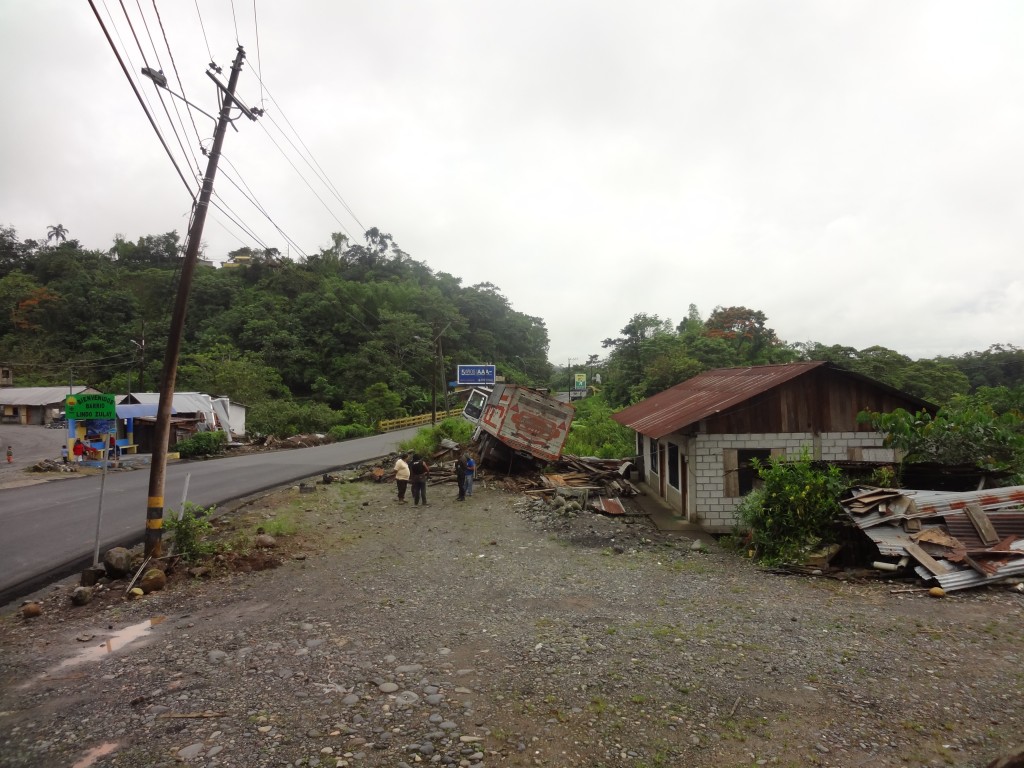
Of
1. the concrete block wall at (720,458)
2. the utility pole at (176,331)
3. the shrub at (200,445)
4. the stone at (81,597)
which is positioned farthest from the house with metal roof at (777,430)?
the shrub at (200,445)

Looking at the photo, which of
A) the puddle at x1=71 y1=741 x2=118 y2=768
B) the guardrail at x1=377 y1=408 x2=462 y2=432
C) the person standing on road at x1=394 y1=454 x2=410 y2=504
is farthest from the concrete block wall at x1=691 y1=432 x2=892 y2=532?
the guardrail at x1=377 y1=408 x2=462 y2=432

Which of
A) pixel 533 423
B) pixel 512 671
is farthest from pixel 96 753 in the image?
pixel 533 423

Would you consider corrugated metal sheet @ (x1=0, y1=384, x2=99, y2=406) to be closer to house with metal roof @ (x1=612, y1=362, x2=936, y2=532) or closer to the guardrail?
the guardrail

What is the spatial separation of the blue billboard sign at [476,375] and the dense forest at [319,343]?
5.64 metres

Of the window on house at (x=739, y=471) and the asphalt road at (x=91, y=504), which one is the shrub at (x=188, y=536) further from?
the window on house at (x=739, y=471)

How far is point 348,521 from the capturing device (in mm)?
14430

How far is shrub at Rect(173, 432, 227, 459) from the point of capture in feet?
101

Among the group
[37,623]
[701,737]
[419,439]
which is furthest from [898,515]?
[419,439]

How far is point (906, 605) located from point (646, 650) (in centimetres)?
437

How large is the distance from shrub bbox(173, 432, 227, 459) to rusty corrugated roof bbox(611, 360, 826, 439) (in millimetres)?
22394

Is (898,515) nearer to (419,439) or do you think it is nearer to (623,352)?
(419,439)

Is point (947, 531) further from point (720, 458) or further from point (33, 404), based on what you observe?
point (33, 404)

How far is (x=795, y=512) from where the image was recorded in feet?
35.3

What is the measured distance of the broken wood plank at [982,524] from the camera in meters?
9.26
